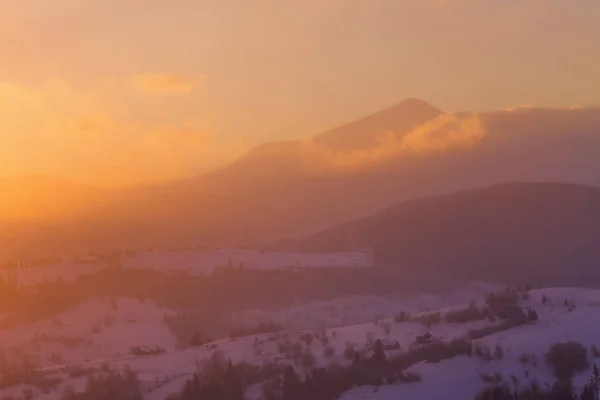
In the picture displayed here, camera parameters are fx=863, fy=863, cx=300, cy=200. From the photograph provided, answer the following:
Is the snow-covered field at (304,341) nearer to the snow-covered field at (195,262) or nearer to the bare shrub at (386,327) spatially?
the bare shrub at (386,327)

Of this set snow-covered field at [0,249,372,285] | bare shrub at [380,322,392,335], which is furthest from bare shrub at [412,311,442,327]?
snow-covered field at [0,249,372,285]

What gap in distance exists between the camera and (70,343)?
2461 cm

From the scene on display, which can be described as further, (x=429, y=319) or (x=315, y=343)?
(x=429, y=319)

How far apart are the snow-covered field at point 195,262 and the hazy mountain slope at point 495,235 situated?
3.74 meters

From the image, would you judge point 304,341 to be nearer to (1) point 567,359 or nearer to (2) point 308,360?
(2) point 308,360

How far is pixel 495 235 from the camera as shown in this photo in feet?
147

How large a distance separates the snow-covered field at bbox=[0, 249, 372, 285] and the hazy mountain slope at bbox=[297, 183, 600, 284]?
3.74 metres

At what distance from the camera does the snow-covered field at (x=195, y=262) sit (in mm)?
32344

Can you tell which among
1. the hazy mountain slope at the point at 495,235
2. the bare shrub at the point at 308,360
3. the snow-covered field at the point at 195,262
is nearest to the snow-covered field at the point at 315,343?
the bare shrub at the point at 308,360

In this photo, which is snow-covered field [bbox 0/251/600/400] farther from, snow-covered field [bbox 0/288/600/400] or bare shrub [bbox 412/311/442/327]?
bare shrub [bbox 412/311/442/327]

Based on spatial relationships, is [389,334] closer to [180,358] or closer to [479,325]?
[479,325]

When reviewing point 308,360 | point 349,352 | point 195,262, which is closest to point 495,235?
point 195,262

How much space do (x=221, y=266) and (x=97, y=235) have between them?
111 feet

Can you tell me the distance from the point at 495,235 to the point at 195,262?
56.1 ft
